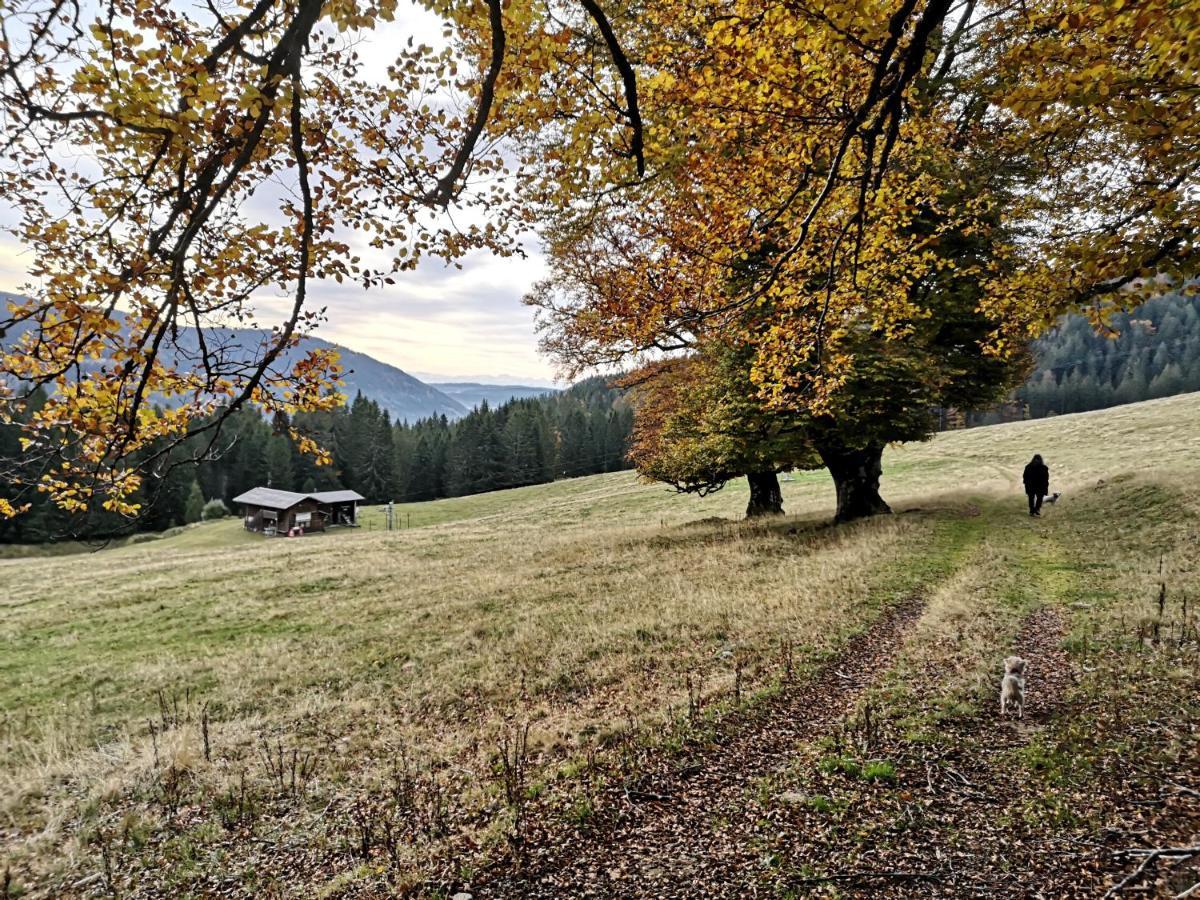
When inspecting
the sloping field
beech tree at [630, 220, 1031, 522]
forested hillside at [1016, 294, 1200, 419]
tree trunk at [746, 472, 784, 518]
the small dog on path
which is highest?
forested hillside at [1016, 294, 1200, 419]

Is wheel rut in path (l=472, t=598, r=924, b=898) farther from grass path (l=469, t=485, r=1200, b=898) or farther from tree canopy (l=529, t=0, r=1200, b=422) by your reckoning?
tree canopy (l=529, t=0, r=1200, b=422)

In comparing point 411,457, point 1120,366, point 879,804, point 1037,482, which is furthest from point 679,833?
point 1120,366

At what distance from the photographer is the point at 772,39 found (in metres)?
6.93

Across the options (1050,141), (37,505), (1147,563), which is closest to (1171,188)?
(1050,141)

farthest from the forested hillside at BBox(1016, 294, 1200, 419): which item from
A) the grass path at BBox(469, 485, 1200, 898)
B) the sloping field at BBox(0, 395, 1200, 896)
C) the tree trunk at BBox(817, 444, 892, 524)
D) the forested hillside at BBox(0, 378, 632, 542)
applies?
the grass path at BBox(469, 485, 1200, 898)

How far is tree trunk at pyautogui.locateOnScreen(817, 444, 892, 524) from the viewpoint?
817 inches

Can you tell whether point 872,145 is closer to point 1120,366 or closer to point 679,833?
point 679,833

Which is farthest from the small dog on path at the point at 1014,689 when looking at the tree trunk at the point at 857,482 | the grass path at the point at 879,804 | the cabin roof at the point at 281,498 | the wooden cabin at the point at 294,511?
the cabin roof at the point at 281,498

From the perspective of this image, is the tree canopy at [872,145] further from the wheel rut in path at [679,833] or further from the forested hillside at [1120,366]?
the forested hillside at [1120,366]

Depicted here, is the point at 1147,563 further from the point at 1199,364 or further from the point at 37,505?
the point at 1199,364

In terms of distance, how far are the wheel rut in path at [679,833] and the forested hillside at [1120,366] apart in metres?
133

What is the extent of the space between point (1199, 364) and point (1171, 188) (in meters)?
149

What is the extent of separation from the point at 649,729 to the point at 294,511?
216 ft

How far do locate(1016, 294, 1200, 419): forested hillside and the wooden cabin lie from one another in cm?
12479
